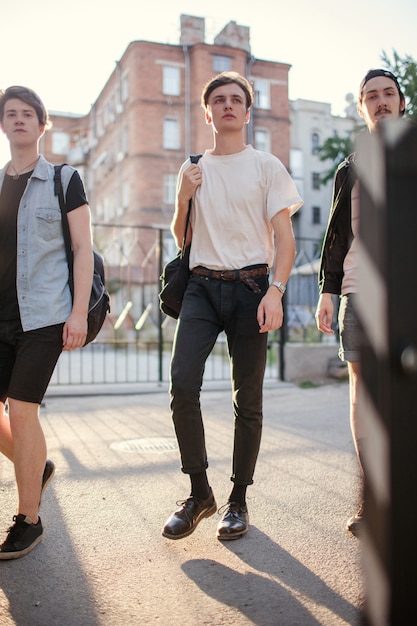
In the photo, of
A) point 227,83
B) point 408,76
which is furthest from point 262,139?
point 227,83

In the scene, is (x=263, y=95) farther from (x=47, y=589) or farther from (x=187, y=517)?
(x=47, y=589)

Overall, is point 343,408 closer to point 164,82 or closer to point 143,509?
point 143,509

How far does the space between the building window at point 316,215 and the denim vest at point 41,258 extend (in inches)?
2176

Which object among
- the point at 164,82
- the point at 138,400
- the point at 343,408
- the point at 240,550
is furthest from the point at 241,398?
the point at 164,82

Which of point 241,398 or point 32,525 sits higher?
point 241,398

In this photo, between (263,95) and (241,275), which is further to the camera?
(263,95)

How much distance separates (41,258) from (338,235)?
148 cm

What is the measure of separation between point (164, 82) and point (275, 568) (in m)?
38.8

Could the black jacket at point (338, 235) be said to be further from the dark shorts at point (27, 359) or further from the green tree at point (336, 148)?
the green tree at point (336, 148)

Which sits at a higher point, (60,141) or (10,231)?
(60,141)

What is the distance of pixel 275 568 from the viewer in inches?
105

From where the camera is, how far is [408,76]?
42.7 feet

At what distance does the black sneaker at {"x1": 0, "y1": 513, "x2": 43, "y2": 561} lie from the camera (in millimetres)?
2799

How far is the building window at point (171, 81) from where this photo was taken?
126 ft
